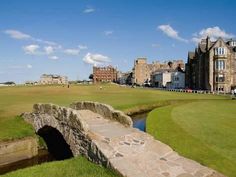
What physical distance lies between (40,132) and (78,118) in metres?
Result: 8.81

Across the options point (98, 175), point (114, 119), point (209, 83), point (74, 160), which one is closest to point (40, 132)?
point (114, 119)

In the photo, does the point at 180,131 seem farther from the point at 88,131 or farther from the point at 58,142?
the point at 58,142

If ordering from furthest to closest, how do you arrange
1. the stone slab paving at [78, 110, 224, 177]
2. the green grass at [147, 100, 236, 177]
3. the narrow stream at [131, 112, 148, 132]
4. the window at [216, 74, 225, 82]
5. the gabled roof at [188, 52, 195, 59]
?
1. the gabled roof at [188, 52, 195, 59]
2. the window at [216, 74, 225, 82]
3. the narrow stream at [131, 112, 148, 132]
4. the green grass at [147, 100, 236, 177]
5. the stone slab paving at [78, 110, 224, 177]

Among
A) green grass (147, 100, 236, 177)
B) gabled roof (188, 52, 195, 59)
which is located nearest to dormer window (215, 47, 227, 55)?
gabled roof (188, 52, 195, 59)

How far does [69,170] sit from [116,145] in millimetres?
2417

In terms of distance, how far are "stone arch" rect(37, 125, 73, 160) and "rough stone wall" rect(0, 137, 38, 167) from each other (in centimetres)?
115

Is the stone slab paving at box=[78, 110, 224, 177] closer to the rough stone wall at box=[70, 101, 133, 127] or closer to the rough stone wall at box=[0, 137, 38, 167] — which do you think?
the rough stone wall at box=[70, 101, 133, 127]

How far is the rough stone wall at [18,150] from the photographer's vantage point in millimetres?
20391

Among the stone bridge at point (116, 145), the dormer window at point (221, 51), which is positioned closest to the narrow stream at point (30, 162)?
the stone bridge at point (116, 145)

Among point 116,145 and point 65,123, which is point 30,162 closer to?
point 65,123

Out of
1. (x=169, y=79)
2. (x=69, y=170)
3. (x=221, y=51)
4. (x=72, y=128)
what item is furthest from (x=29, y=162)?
(x=169, y=79)

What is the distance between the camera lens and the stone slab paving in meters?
12.1

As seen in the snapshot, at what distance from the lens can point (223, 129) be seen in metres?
21.7

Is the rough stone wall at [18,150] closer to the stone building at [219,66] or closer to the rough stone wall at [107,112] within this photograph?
the rough stone wall at [107,112]
